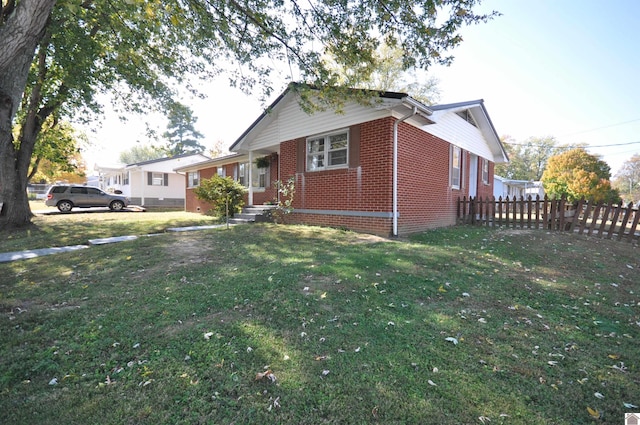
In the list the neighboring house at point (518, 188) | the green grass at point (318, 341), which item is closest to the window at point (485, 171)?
the green grass at point (318, 341)

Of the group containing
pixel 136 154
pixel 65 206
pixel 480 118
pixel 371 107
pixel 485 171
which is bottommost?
pixel 65 206

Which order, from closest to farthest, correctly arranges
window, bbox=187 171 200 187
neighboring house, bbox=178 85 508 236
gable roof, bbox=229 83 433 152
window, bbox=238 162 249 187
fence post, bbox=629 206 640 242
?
gable roof, bbox=229 83 433 152 < fence post, bbox=629 206 640 242 < neighboring house, bbox=178 85 508 236 < window, bbox=238 162 249 187 < window, bbox=187 171 200 187

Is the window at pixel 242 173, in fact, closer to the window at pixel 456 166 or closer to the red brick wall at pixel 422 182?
the red brick wall at pixel 422 182

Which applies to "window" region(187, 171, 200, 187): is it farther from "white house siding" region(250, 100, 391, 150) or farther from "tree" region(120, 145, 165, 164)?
"tree" region(120, 145, 165, 164)

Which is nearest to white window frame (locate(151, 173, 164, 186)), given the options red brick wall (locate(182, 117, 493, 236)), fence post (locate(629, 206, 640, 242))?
red brick wall (locate(182, 117, 493, 236))

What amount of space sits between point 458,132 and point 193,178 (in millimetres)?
17922

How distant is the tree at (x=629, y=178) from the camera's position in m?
63.0

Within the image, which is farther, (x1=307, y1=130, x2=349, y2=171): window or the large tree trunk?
(x1=307, y1=130, x2=349, y2=171): window

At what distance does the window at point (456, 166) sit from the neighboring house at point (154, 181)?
937 inches

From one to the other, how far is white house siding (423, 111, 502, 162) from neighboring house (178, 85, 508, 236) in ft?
0.14

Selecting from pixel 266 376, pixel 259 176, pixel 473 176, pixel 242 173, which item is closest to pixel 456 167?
pixel 473 176

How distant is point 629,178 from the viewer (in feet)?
214

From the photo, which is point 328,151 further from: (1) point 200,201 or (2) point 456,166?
(1) point 200,201

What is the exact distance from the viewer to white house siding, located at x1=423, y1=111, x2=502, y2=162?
11.0 metres
